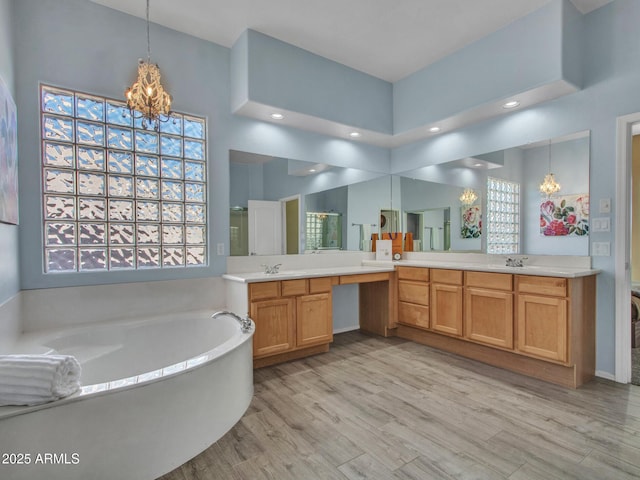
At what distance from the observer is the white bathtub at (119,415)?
125 cm

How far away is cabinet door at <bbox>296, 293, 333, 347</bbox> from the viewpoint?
10.2ft

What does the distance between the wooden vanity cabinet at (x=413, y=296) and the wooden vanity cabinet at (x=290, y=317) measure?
960 millimetres

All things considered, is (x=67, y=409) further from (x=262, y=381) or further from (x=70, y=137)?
(x=70, y=137)

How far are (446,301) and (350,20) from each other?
2.76 meters

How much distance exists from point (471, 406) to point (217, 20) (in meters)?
3.58

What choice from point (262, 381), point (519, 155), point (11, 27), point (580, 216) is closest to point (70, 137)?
point (11, 27)

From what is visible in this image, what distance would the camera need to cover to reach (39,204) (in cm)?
236

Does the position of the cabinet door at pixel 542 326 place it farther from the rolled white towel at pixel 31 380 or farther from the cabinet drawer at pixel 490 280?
the rolled white towel at pixel 31 380

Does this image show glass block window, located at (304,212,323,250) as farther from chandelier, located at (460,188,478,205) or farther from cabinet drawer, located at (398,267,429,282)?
chandelier, located at (460,188,478,205)

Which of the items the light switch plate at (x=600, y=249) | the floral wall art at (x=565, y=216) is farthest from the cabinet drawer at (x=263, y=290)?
the light switch plate at (x=600, y=249)

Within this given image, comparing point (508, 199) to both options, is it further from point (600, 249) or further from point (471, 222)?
point (600, 249)

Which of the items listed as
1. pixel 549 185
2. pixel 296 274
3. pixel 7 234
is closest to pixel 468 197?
pixel 549 185

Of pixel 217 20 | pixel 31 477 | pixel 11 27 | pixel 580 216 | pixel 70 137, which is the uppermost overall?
pixel 217 20

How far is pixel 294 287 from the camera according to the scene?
3.05 metres
